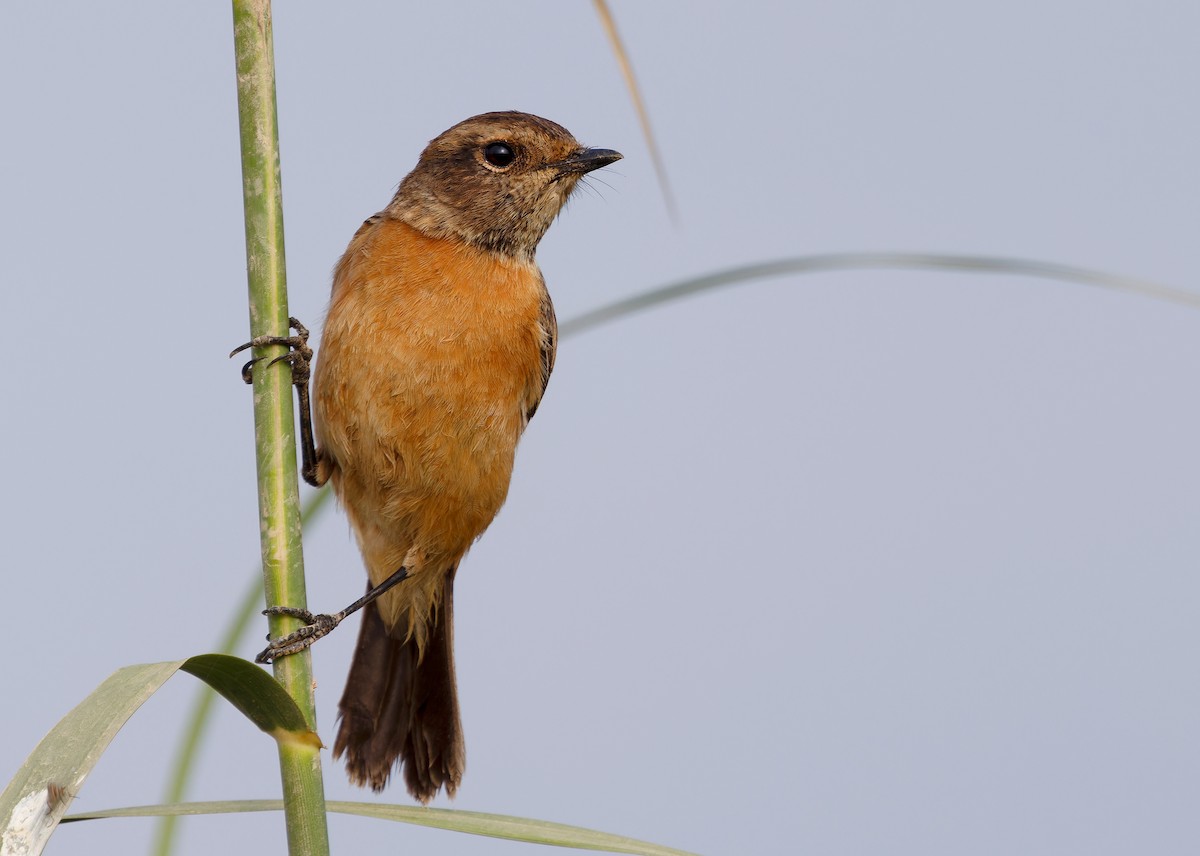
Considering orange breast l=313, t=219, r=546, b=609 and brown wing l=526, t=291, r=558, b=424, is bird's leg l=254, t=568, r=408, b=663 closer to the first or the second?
orange breast l=313, t=219, r=546, b=609

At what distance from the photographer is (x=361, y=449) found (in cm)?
383

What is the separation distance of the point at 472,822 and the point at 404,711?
2.72 meters

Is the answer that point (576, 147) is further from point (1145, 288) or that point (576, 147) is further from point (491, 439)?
point (1145, 288)

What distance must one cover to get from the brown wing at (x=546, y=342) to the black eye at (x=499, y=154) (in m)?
0.47

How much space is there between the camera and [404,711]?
4.71 metres

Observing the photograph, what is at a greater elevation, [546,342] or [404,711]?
[546,342]

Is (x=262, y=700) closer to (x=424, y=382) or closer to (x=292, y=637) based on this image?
(x=292, y=637)

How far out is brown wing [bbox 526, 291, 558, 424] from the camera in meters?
4.11

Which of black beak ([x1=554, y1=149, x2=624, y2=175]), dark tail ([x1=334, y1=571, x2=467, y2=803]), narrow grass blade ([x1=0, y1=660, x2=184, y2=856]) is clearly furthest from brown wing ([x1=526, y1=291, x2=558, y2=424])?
narrow grass blade ([x1=0, y1=660, x2=184, y2=856])

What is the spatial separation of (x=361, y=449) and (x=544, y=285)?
858mm

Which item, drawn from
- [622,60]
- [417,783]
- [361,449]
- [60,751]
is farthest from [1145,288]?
[417,783]

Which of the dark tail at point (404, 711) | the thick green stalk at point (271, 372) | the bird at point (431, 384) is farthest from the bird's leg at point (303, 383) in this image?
the dark tail at point (404, 711)

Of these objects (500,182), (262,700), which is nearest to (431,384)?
(500,182)

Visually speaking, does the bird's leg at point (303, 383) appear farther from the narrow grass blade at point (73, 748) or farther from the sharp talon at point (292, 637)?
the narrow grass blade at point (73, 748)
